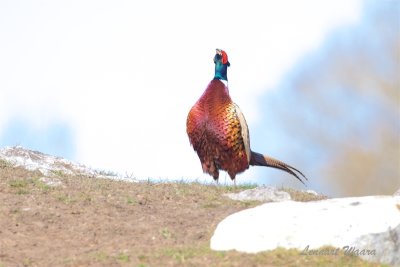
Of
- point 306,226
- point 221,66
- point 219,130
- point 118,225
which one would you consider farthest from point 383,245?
point 221,66

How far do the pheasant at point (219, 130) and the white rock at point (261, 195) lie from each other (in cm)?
150

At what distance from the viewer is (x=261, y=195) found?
14.4 meters

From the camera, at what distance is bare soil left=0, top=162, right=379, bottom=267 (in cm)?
1009

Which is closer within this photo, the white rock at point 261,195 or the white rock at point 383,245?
the white rock at point 383,245

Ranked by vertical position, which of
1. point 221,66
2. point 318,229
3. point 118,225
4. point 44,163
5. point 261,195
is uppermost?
point 221,66

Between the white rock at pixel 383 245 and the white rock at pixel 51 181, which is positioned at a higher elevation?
the white rock at pixel 51 181

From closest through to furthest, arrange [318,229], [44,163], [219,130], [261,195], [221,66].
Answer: [318,229], [261,195], [219,130], [221,66], [44,163]

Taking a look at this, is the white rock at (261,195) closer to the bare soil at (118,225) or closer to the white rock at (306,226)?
the bare soil at (118,225)

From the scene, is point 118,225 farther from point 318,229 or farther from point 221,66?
point 221,66

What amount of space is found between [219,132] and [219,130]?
0.04 metres

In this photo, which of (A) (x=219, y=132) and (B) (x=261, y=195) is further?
(A) (x=219, y=132)

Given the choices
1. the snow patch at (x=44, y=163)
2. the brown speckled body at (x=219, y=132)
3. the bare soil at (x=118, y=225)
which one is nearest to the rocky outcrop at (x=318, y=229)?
the bare soil at (x=118, y=225)

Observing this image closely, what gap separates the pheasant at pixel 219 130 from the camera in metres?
15.8

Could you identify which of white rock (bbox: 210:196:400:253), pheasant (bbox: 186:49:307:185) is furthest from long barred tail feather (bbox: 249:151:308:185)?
white rock (bbox: 210:196:400:253)
